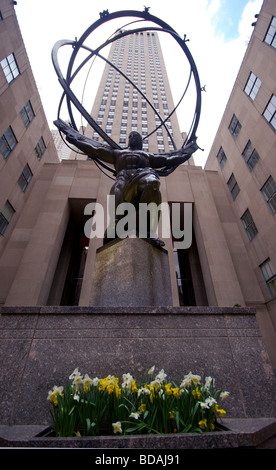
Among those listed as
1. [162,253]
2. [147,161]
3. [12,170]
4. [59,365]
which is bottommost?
[59,365]

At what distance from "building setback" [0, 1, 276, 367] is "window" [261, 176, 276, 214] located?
0.46ft

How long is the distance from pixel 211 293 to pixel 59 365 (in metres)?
14.1

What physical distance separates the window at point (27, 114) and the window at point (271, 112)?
19.2 meters

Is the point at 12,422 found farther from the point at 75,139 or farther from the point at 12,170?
the point at 12,170

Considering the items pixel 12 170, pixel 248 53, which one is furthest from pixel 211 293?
pixel 248 53

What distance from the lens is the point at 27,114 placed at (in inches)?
782

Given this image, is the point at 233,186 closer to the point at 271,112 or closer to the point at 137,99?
the point at 271,112

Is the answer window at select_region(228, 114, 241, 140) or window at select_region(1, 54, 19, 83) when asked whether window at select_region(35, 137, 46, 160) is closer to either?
window at select_region(1, 54, 19, 83)

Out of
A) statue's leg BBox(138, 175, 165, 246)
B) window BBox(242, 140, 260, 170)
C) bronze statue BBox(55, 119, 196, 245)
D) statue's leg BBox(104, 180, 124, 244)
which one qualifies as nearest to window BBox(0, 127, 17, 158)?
bronze statue BBox(55, 119, 196, 245)

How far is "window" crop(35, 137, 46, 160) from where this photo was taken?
2161 centimetres

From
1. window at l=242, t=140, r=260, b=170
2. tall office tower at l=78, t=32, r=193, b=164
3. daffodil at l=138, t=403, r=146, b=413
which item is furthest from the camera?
tall office tower at l=78, t=32, r=193, b=164

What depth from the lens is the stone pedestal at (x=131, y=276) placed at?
415cm

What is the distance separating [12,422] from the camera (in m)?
2.42
